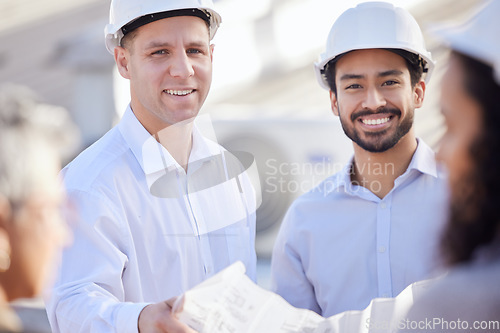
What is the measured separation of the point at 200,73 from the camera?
2.36m

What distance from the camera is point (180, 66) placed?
2297 mm

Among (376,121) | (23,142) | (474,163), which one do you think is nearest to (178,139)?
(376,121)

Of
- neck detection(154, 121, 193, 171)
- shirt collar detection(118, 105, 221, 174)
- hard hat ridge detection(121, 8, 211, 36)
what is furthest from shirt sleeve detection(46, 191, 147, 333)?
hard hat ridge detection(121, 8, 211, 36)

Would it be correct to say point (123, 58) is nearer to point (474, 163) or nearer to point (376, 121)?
point (376, 121)

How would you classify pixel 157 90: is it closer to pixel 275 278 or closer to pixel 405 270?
pixel 275 278

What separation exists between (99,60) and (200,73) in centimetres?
307

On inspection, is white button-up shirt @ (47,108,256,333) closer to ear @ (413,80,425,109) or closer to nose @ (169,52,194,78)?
nose @ (169,52,194,78)

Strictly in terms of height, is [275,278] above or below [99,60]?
below

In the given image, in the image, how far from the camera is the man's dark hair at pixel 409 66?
2.49m

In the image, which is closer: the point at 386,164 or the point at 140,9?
the point at 140,9

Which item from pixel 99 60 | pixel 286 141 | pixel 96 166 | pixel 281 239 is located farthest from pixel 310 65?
pixel 96 166

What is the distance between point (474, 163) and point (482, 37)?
25 cm

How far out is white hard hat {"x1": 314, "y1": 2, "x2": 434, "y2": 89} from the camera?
245cm

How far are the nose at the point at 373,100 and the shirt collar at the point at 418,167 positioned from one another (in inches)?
9.9
